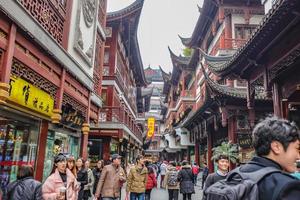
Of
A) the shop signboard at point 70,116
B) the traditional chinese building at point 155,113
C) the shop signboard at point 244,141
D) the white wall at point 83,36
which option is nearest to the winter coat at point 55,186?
the white wall at point 83,36

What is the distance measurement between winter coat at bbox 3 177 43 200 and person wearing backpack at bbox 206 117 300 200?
2.73 meters

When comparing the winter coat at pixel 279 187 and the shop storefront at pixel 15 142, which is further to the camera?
the shop storefront at pixel 15 142

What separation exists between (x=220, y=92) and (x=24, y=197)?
33.7ft

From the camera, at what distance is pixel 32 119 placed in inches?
265

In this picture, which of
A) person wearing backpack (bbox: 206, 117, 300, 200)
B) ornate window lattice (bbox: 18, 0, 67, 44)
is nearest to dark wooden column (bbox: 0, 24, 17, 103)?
ornate window lattice (bbox: 18, 0, 67, 44)

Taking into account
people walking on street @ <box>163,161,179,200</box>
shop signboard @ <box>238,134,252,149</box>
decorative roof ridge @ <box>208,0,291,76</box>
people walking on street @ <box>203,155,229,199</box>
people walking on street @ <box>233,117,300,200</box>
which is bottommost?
people walking on street @ <box>163,161,179,200</box>

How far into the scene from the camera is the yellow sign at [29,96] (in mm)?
4797

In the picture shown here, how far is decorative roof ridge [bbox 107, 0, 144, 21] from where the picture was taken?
17.0 m

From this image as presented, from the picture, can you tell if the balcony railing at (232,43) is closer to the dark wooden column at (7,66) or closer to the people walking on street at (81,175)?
the people walking on street at (81,175)

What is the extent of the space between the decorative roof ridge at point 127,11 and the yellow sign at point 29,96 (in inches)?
465

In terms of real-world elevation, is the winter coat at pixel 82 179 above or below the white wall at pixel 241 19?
below

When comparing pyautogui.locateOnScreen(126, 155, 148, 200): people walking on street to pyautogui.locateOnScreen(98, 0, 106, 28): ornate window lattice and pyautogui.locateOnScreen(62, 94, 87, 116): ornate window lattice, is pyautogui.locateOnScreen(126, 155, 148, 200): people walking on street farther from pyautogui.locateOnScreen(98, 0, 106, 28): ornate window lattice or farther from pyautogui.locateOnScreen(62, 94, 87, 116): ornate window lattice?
pyautogui.locateOnScreen(98, 0, 106, 28): ornate window lattice

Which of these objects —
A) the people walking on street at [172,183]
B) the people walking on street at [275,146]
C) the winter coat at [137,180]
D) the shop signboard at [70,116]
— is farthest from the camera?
the people walking on street at [172,183]

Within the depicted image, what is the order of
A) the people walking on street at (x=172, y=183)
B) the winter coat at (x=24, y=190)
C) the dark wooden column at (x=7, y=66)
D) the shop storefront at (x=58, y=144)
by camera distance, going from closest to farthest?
1. the winter coat at (x=24, y=190)
2. the dark wooden column at (x=7, y=66)
3. the shop storefront at (x=58, y=144)
4. the people walking on street at (x=172, y=183)
